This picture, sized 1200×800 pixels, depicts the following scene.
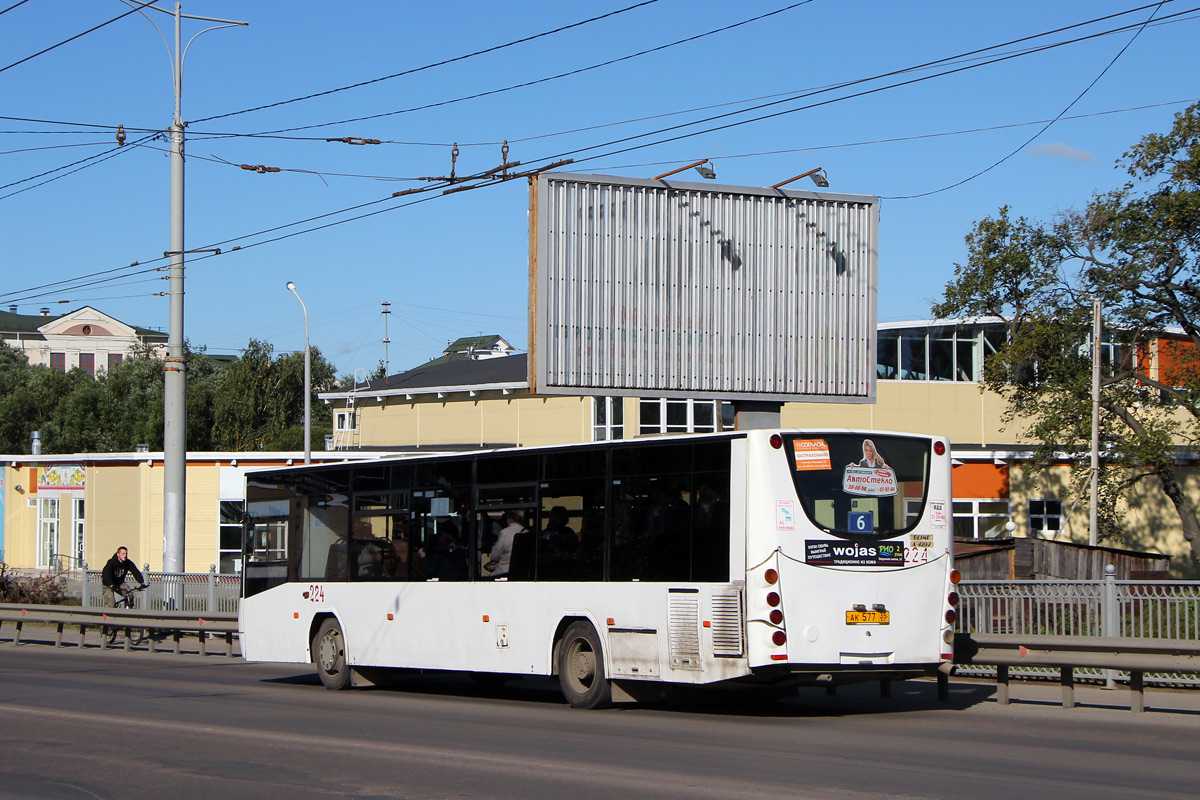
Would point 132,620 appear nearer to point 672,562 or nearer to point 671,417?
point 672,562

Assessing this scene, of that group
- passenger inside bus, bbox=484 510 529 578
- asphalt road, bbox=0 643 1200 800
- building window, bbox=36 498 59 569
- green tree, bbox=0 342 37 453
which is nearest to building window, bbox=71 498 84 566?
building window, bbox=36 498 59 569

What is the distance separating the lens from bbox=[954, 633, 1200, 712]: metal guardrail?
12742mm

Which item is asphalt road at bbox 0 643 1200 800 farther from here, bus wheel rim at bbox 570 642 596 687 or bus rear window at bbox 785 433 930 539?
bus rear window at bbox 785 433 930 539

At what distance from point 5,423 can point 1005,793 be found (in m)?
94.4

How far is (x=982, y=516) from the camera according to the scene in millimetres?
46312

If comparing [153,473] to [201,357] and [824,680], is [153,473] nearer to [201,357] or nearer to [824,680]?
[824,680]

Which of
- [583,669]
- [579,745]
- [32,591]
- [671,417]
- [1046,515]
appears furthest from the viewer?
[671,417]

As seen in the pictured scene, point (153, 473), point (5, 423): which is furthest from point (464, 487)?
point (5, 423)

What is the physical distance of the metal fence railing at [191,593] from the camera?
24703mm

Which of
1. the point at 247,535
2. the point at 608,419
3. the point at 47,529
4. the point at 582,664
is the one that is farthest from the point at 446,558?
the point at 47,529

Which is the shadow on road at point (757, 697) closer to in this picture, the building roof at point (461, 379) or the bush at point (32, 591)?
the bush at point (32, 591)

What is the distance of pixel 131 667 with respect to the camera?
20984 millimetres

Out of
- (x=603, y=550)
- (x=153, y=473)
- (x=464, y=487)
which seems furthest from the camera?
(x=153, y=473)

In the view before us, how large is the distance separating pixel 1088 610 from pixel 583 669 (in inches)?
225
